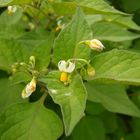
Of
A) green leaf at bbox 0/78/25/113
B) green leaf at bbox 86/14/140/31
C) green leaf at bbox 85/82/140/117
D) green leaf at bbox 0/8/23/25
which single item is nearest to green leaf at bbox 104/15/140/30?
green leaf at bbox 86/14/140/31

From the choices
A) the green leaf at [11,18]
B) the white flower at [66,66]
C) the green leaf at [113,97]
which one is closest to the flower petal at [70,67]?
the white flower at [66,66]

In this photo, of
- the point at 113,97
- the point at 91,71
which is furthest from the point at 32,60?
the point at 113,97

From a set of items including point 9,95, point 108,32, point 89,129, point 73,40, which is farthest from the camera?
point 89,129

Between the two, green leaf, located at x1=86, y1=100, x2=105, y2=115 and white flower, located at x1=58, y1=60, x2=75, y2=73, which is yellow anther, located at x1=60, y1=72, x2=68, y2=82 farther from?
green leaf, located at x1=86, y1=100, x2=105, y2=115

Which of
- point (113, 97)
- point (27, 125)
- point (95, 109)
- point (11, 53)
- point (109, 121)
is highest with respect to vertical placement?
point (11, 53)

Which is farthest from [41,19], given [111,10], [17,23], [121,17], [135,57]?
[135,57]

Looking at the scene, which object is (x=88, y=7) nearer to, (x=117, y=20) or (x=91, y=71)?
(x=91, y=71)
